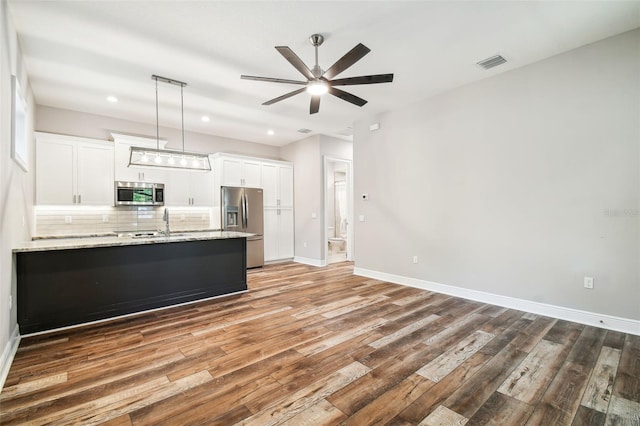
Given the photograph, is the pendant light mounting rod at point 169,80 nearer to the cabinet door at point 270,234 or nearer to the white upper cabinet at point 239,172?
the white upper cabinet at point 239,172

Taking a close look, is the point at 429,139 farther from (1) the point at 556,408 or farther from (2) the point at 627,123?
(1) the point at 556,408

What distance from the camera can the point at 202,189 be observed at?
5.96 meters

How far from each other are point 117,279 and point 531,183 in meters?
5.08

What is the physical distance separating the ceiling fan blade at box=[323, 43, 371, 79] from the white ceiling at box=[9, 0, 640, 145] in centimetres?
43

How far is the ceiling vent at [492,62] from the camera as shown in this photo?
132 inches

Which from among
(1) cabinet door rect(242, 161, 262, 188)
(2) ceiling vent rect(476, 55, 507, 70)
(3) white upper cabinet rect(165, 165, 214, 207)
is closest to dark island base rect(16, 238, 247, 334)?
(3) white upper cabinet rect(165, 165, 214, 207)

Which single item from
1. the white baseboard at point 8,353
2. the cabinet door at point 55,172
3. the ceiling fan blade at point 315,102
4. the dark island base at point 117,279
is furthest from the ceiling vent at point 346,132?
the white baseboard at point 8,353

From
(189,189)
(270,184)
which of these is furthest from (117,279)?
(270,184)

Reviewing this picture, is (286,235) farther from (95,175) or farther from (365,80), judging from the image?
(365,80)

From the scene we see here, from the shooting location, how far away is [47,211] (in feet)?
15.4

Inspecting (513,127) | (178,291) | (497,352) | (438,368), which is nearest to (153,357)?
(178,291)

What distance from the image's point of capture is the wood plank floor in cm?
179

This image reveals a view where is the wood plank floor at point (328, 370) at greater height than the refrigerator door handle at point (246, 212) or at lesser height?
lesser

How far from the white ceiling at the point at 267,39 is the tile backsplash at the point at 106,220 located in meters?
1.81
